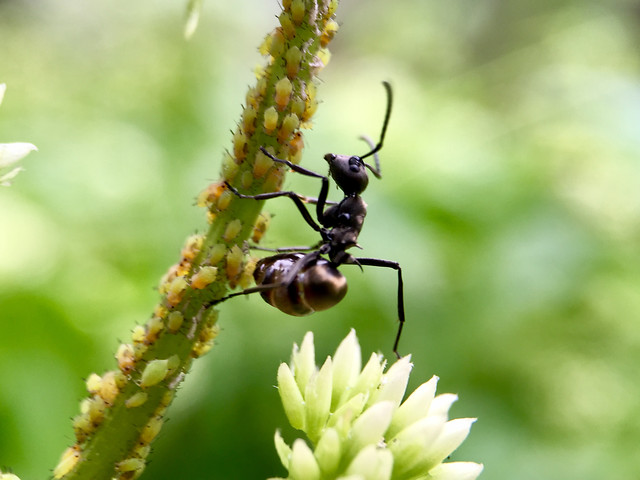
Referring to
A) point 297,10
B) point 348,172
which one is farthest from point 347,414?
point 348,172

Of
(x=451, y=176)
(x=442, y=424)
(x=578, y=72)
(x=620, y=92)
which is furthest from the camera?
(x=578, y=72)

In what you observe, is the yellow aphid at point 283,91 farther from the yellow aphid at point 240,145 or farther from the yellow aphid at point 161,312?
the yellow aphid at point 161,312

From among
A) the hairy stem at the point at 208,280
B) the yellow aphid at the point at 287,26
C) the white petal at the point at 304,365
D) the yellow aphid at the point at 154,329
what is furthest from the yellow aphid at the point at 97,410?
the yellow aphid at the point at 287,26

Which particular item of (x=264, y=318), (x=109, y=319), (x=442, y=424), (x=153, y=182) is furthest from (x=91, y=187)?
(x=442, y=424)

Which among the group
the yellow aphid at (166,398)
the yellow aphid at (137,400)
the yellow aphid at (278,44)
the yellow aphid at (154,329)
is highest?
the yellow aphid at (278,44)

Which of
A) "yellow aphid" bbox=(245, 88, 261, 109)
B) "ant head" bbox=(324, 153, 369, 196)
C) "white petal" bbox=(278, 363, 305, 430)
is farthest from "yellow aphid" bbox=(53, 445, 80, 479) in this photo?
"ant head" bbox=(324, 153, 369, 196)

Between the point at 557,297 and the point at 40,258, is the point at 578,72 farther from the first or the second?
the point at 40,258

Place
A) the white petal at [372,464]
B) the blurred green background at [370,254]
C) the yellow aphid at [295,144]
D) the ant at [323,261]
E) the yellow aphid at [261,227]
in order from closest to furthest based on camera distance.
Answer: the white petal at [372,464] → the yellow aphid at [295,144] → the yellow aphid at [261,227] → the ant at [323,261] → the blurred green background at [370,254]

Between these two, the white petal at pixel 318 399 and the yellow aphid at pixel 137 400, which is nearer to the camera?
the yellow aphid at pixel 137 400

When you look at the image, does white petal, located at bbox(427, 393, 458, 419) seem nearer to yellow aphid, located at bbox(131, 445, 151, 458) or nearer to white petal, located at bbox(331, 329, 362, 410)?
white petal, located at bbox(331, 329, 362, 410)
